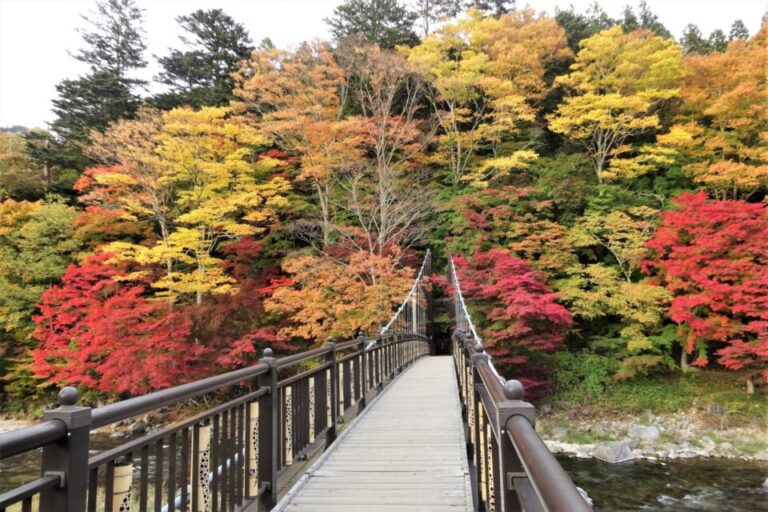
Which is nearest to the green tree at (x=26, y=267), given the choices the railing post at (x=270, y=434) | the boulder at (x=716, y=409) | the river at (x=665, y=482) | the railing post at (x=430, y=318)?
the river at (x=665, y=482)

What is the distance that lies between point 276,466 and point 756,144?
1943 centimetres

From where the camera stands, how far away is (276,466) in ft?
10.3

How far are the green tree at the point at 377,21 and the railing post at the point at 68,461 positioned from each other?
24760 millimetres

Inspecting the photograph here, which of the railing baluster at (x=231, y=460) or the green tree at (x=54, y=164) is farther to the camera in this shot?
the green tree at (x=54, y=164)

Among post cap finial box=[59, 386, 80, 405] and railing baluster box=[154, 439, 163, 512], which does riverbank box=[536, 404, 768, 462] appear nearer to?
railing baluster box=[154, 439, 163, 512]

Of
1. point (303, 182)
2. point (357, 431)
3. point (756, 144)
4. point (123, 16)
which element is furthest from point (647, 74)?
point (123, 16)

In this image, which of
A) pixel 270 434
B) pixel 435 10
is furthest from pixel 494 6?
pixel 270 434

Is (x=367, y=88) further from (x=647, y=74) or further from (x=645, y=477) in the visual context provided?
(x=645, y=477)

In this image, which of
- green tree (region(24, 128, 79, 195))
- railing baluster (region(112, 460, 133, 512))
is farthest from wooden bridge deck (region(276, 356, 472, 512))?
green tree (region(24, 128, 79, 195))

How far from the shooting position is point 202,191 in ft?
48.6

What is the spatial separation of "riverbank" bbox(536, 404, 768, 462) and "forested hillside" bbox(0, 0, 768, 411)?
1.16 meters

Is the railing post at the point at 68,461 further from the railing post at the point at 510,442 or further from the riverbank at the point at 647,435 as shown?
the riverbank at the point at 647,435

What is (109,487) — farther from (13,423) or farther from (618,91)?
(618,91)

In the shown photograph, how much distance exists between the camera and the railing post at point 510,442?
56.7 inches
